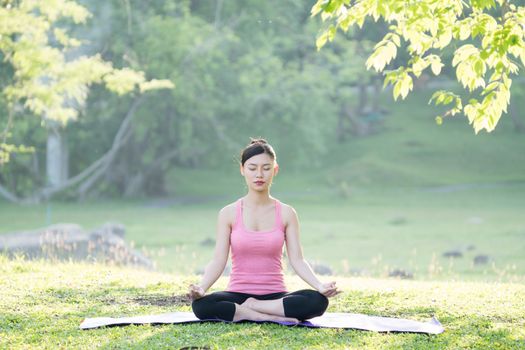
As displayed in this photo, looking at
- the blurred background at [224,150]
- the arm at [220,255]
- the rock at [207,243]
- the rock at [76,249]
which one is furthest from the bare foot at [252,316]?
the blurred background at [224,150]

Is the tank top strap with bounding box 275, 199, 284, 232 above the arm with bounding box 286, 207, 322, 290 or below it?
above

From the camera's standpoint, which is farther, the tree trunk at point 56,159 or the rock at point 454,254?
the tree trunk at point 56,159

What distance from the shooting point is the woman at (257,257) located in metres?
5.86

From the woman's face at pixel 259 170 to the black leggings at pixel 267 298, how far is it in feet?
2.29

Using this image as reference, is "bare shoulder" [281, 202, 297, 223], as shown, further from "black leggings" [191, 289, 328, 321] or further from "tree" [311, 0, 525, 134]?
"tree" [311, 0, 525, 134]

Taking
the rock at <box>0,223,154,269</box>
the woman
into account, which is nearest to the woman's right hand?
the woman

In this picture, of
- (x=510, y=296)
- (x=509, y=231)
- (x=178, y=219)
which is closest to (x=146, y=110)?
(x=178, y=219)

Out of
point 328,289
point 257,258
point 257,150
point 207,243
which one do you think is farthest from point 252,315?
point 207,243

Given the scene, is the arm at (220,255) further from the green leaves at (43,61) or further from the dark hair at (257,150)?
the green leaves at (43,61)

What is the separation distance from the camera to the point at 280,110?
98.6 ft

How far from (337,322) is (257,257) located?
2.21 ft

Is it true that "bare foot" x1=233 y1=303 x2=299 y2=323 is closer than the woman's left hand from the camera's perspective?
No

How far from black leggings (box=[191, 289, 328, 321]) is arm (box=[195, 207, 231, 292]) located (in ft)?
0.32

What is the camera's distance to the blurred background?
26.2m
